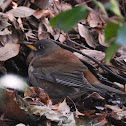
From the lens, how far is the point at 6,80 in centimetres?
435

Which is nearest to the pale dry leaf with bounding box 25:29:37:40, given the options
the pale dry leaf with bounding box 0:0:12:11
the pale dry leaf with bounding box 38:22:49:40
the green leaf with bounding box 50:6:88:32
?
the pale dry leaf with bounding box 38:22:49:40

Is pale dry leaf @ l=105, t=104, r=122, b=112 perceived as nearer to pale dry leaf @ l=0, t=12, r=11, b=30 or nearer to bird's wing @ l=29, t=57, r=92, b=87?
bird's wing @ l=29, t=57, r=92, b=87

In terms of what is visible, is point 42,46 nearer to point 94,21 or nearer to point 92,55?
point 92,55

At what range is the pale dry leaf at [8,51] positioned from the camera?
4.31 meters

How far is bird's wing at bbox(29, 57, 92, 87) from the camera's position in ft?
13.2

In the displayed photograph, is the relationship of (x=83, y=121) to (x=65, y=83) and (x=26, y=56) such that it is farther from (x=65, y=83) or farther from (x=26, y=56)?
(x=26, y=56)

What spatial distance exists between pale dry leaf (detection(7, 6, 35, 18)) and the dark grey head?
0.63 m

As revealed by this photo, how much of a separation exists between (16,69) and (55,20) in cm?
387

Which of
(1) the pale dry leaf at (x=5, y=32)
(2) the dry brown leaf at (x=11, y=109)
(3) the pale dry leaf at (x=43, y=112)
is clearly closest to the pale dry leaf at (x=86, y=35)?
(1) the pale dry leaf at (x=5, y=32)

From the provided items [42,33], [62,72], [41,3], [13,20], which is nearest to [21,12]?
[13,20]

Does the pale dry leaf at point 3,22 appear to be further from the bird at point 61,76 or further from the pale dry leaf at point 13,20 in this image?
the bird at point 61,76

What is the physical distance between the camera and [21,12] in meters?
4.91

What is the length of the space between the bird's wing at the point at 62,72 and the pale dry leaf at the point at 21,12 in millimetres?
1130

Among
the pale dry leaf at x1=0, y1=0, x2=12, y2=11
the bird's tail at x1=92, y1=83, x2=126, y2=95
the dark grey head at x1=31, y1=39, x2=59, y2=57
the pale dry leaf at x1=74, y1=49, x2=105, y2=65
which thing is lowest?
the bird's tail at x1=92, y1=83, x2=126, y2=95
